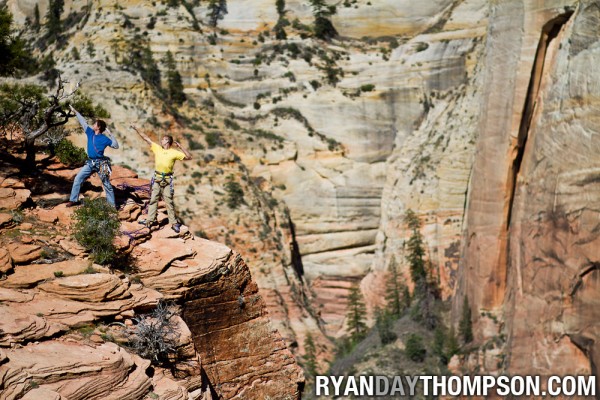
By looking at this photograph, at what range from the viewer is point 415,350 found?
49.6 meters

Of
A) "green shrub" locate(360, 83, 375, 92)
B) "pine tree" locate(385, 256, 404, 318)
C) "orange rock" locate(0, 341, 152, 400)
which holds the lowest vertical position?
"pine tree" locate(385, 256, 404, 318)

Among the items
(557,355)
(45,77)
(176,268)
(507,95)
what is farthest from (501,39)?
(176,268)

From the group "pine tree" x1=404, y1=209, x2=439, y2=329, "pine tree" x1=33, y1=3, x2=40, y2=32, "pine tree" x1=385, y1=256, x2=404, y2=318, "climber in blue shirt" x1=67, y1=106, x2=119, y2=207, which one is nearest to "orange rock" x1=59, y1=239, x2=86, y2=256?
"climber in blue shirt" x1=67, y1=106, x2=119, y2=207

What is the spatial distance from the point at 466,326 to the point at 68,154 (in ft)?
105

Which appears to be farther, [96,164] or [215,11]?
[215,11]

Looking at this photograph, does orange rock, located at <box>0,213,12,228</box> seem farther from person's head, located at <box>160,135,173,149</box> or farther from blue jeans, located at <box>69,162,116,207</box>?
person's head, located at <box>160,135,173,149</box>

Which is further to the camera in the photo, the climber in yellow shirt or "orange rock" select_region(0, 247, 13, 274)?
the climber in yellow shirt

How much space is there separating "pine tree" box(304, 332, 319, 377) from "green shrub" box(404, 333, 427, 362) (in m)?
5.54

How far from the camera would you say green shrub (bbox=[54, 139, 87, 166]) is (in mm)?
21281

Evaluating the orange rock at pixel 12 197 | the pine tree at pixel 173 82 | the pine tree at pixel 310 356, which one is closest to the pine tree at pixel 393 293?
the pine tree at pixel 310 356

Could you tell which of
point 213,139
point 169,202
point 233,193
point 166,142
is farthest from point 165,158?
point 213,139

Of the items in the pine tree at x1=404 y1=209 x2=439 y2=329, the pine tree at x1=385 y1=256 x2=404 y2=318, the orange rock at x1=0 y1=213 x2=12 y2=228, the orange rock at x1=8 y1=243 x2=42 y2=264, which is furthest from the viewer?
the pine tree at x1=385 y1=256 x2=404 y2=318

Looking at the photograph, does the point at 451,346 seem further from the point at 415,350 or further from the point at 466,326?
the point at 415,350

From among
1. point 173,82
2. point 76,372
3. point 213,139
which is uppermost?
point 76,372
